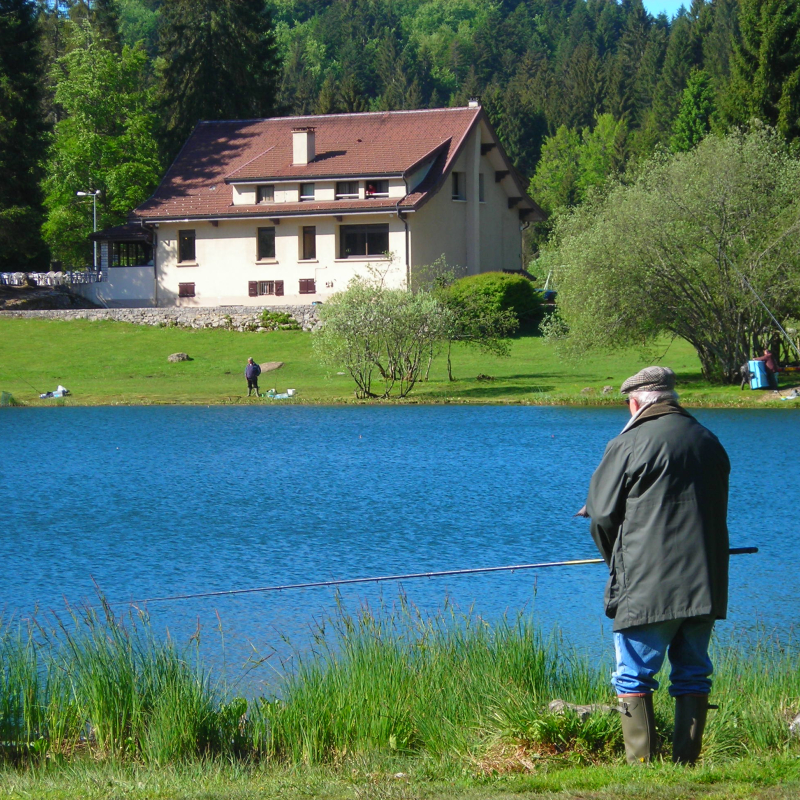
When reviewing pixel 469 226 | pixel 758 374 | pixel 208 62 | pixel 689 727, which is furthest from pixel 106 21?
pixel 689 727

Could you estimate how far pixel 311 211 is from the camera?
5238 centimetres

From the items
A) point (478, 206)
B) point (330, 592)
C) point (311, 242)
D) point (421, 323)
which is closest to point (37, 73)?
point (311, 242)

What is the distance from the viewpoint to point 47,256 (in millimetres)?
64250

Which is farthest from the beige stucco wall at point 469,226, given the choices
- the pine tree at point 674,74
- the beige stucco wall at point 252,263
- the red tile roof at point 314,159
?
the pine tree at point 674,74

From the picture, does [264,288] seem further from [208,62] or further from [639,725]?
[639,725]

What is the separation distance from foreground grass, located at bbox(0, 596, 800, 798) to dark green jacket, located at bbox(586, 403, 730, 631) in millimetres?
829

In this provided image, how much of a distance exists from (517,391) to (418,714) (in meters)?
30.4

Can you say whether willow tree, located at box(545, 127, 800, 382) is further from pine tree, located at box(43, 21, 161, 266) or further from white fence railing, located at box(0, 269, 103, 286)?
pine tree, located at box(43, 21, 161, 266)

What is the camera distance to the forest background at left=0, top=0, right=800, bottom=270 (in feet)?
188

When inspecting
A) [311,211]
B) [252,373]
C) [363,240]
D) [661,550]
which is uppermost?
[311,211]

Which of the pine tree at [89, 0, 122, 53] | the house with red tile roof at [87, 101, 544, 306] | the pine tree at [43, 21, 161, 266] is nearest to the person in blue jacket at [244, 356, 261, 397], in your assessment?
the house with red tile roof at [87, 101, 544, 306]

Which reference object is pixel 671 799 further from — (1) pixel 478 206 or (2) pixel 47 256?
(2) pixel 47 256

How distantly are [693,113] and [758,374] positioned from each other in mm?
67998

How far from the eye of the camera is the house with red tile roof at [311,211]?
52.9m
